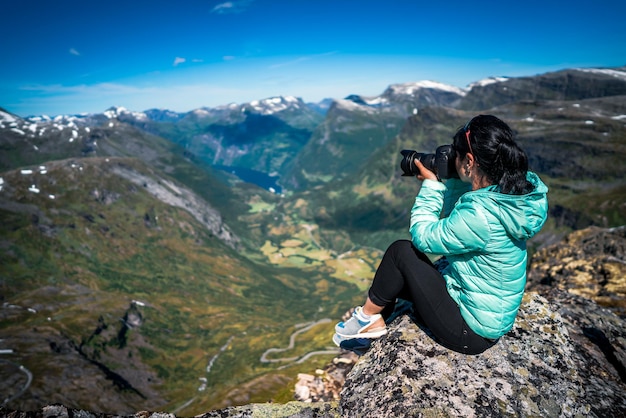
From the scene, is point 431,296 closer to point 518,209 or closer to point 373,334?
point 373,334

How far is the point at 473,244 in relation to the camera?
6180 millimetres

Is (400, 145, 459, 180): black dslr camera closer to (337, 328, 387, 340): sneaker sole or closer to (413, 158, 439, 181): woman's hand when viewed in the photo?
(413, 158, 439, 181): woman's hand

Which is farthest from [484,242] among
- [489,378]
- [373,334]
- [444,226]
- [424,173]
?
[373,334]

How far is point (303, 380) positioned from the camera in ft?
41.8

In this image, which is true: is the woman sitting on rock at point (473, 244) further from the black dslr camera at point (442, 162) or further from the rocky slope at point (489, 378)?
the rocky slope at point (489, 378)

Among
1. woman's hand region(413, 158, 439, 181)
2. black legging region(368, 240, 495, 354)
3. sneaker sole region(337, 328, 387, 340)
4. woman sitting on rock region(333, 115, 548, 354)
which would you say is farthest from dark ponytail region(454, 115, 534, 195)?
sneaker sole region(337, 328, 387, 340)

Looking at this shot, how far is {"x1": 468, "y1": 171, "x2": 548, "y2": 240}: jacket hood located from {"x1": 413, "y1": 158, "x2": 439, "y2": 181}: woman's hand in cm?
123

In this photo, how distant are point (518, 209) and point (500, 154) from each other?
1056 millimetres

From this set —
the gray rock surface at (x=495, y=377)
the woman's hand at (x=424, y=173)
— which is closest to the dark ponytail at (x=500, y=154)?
the woman's hand at (x=424, y=173)

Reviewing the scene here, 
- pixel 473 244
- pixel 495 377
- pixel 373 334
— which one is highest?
pixel 473 244

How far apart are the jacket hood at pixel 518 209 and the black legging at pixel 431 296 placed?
6.12 feet

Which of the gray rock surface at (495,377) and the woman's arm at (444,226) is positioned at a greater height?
the woman's arm at (444,226)

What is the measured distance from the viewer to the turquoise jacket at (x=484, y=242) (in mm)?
6004

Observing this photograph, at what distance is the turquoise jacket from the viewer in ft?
19.7
